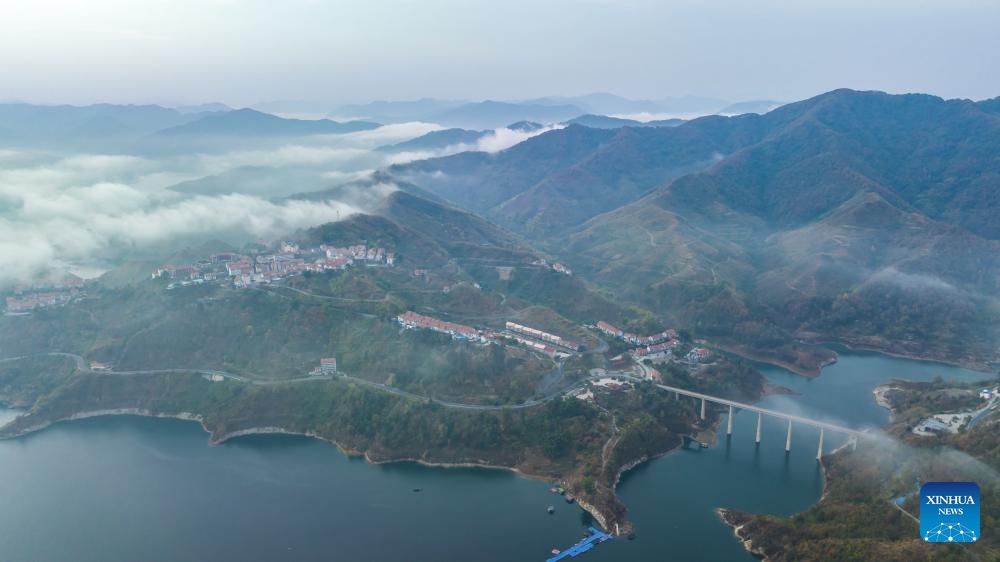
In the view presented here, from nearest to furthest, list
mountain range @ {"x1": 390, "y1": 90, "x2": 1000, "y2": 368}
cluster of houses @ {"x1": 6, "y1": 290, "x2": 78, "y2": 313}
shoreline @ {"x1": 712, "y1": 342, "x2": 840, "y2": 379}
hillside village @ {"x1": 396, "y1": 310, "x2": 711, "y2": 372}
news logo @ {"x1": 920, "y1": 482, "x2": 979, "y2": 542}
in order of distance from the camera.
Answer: news logo @ {"x1": 920, "y1": 482, "x2": 979, "y2": 542} < hillside village @ {"x1": 396, "y1": 310, "x2": 711, "y2": 372} < cluster of houses @ {"x1": 6, "y1": 290, "x2": 78, "y2": 313} < shoreline @ {"x1": 712, "y1": 342, "x2": 840, "y2": 379} < mountain range @ {"x1": 390, "y1": 90, "x2": 1000, "y2": 368}

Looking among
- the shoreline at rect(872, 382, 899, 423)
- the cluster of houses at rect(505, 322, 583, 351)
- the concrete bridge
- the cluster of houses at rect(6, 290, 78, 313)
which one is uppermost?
the cluster of houses at rect(6, 290, 78, 313)

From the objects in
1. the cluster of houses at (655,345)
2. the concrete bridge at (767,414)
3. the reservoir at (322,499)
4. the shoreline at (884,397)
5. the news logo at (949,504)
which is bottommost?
the reservoir at (322,499)

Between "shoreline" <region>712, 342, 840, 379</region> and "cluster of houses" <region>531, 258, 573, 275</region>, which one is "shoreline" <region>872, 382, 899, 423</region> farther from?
"cluster of houses" <region>531, 258, 573, 275</region>

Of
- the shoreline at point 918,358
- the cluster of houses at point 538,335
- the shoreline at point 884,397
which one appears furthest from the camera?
the shoreline at point 918,358

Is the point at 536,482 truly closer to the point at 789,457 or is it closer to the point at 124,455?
the point at 789,457

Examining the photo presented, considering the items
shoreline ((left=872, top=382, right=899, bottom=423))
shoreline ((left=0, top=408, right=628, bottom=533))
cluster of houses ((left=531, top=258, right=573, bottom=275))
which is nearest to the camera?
shoreline ((left=0, top=408, right=628, bottom=533))

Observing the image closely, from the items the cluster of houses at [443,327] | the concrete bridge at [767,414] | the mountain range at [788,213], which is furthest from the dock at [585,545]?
the mountain range at [788,213]

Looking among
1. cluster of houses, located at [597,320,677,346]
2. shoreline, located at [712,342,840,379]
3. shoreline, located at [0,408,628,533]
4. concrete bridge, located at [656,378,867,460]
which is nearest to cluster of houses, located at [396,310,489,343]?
shoreline, located at [0,408,628,533]

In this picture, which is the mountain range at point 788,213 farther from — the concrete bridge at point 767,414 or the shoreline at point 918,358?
the concrete bridge at point 767,414
